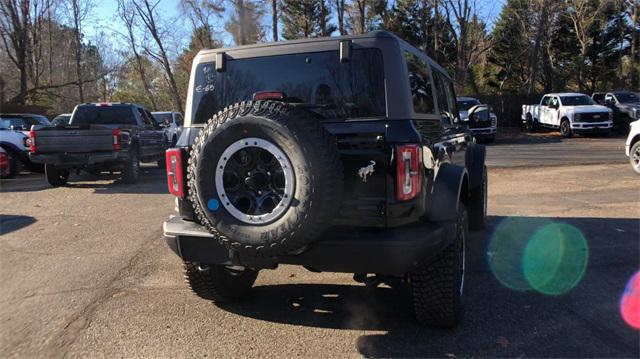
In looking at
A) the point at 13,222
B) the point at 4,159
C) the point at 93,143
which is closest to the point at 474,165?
the point at 13,222

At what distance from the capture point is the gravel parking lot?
3.44 m

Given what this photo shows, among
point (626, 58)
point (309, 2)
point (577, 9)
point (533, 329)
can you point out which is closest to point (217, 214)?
point (533, 329)

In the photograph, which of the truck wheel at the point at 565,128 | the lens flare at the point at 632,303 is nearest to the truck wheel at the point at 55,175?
the lens flare at the point at 632,303

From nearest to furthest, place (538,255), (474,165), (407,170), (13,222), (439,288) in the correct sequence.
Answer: (407,170) → (439,288) → (538,255) → (474,165) → (13,222)

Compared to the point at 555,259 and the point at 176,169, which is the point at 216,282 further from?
the point at 555,259

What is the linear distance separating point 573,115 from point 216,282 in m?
21.6

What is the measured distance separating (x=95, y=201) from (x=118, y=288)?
5.43 m

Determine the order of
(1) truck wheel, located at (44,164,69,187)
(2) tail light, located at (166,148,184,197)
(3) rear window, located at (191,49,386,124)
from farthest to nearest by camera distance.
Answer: (1) truck wheel, located at (44,164,69,187) → (2) tail light, located at (166,148,184,197) → (3) rear window, located at (191,49,386,124)

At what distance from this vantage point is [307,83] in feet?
12.0

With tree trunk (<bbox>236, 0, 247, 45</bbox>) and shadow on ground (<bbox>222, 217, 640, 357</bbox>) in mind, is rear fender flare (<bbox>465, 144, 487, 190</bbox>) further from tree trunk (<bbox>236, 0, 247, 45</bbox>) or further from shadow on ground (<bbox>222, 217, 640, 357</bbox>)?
tree trunk (<bbox>236, 0, 247, 45</bbox>)

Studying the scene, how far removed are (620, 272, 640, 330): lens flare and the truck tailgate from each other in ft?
31.5

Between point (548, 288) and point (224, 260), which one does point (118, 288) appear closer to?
point (224, 260)

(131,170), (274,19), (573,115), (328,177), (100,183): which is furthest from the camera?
(274,19)

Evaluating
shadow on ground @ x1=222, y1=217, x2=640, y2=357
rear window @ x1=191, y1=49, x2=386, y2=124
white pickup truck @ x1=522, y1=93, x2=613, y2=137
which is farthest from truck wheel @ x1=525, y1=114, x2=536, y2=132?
rear window @ x1=191, y1=49, x2=386, y2=124
